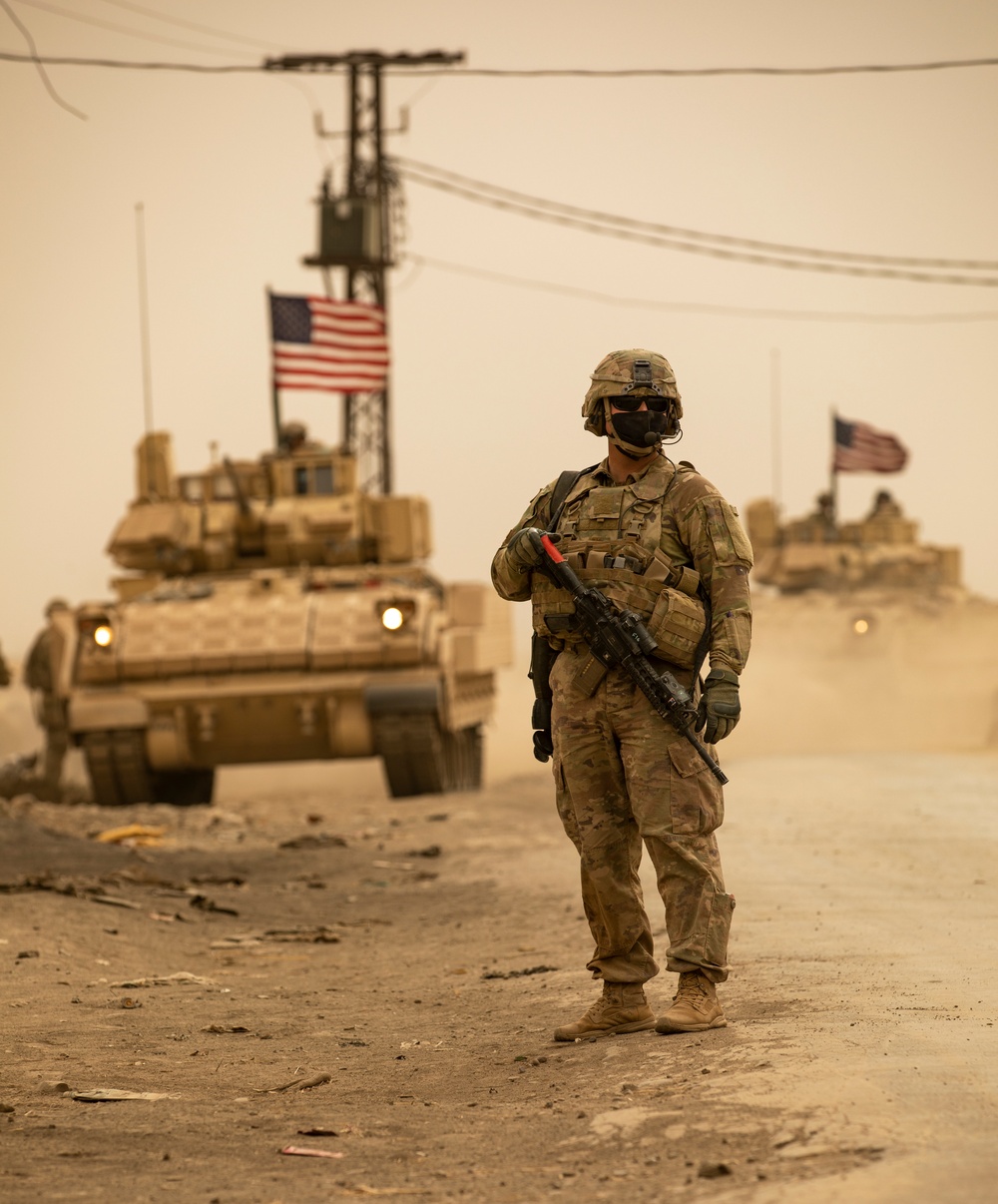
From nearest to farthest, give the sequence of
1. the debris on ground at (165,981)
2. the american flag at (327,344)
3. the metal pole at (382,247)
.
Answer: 1. the debris on ground at (165,981)
2. the american flag at (327,344)
3. the metal pole at (382,247)

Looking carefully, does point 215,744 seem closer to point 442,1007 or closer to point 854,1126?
point 442,1007

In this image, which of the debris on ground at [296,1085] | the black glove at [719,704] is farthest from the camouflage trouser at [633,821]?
the debris on ground at [296,1085]

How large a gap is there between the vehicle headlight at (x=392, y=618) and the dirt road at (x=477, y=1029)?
3089 millimetres

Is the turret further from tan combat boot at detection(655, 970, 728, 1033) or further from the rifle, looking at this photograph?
tan combat boot at detection(655, 970, 728, 1033)

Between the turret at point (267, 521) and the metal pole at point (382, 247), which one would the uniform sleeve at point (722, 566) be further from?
the metal pole at point (382, 247)

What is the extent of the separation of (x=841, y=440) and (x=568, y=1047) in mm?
26673

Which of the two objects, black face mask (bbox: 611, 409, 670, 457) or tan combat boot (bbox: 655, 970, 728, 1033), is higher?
black face mask (bbox: 611, 409, 670, 457)

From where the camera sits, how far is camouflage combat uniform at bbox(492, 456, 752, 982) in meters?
5.43

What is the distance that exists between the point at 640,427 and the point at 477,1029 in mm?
2088

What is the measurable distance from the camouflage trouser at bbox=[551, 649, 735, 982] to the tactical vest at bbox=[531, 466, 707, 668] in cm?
17

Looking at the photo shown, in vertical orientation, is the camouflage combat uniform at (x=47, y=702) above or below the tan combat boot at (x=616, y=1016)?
below

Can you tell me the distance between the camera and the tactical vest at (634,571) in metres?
5.53

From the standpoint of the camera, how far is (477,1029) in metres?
6.16

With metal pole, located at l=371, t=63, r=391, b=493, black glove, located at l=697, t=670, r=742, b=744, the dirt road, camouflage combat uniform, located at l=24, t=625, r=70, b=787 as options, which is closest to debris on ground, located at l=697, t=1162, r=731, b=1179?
the dirt road
